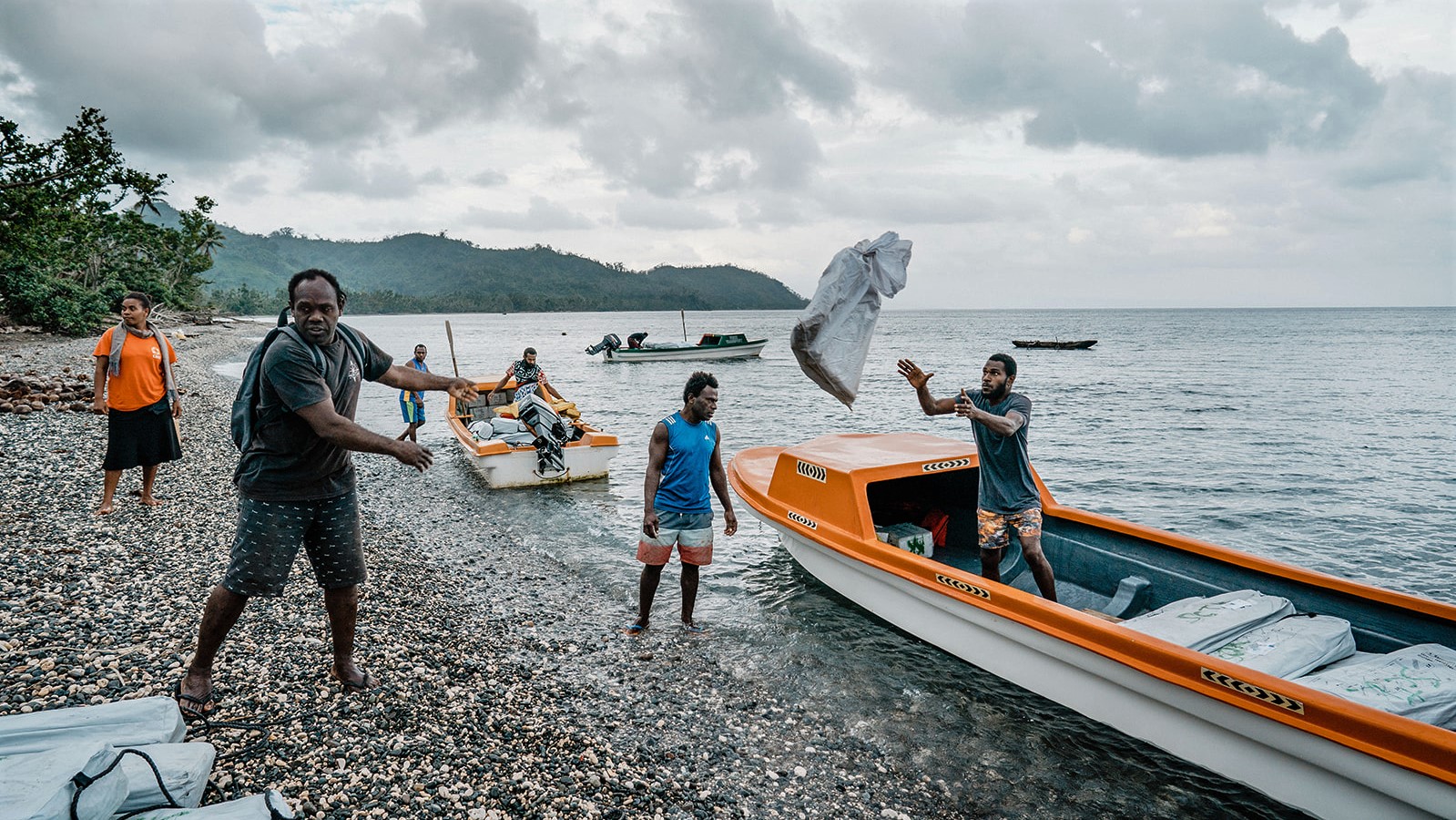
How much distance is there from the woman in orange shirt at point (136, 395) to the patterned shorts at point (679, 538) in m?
4.98

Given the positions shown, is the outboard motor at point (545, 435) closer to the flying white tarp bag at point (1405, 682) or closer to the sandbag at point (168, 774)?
the sandbag at point (168, 774)

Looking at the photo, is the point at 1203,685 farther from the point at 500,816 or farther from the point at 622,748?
the point at 500,816

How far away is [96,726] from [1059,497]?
14.1 meters

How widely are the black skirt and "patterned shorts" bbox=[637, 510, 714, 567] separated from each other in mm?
5179

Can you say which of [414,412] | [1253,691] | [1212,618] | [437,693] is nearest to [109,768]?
[437,693]

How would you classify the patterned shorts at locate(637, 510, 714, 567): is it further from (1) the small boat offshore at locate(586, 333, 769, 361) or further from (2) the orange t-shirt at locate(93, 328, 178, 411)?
(1) the small boat offshore at locate(586, 333, 769, 361)

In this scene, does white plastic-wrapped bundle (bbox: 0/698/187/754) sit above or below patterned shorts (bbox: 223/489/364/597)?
below

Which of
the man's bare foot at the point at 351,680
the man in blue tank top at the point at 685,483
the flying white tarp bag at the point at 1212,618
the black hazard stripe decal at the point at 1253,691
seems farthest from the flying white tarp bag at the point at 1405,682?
the man's bare foot at the point at 351,680

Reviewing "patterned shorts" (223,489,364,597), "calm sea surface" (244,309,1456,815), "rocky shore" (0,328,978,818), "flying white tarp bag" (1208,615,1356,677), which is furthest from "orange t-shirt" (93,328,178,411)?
"flying white tarp bag" (1208,615,1356,677)

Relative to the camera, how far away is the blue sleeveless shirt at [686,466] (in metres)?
5.66

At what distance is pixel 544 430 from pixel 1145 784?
9359 mm

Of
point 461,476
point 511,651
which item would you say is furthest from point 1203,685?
point 461,476

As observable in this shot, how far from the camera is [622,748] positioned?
451 centimetres

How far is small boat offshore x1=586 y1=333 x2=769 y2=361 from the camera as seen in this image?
4441 centimetres
